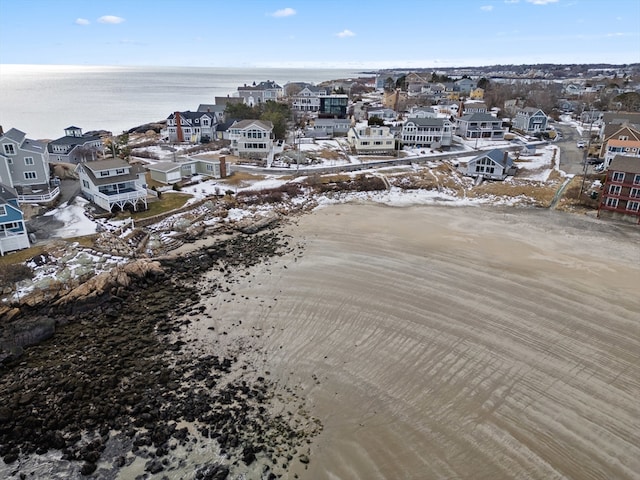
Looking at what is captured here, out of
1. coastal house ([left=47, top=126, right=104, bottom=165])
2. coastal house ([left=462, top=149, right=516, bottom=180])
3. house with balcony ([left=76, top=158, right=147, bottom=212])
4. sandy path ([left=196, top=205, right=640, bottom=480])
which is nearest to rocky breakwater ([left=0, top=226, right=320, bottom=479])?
sandy path ([left=196, top=205, right=640, bottom=480])

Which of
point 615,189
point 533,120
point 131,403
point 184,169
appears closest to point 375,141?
point 184,169

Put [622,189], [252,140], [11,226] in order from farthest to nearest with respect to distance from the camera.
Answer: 1. [252,140]
2. [622,189]
3. [11,226]

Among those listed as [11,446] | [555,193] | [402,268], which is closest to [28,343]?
[11,446]

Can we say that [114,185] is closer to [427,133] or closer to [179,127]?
[179,127]

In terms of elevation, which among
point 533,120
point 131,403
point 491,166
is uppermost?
point 533,120

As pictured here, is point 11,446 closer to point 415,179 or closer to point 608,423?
point 608,423

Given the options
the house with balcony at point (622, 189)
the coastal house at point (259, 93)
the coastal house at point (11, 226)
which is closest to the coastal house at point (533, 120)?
the house with balcony at point (622, 189)
